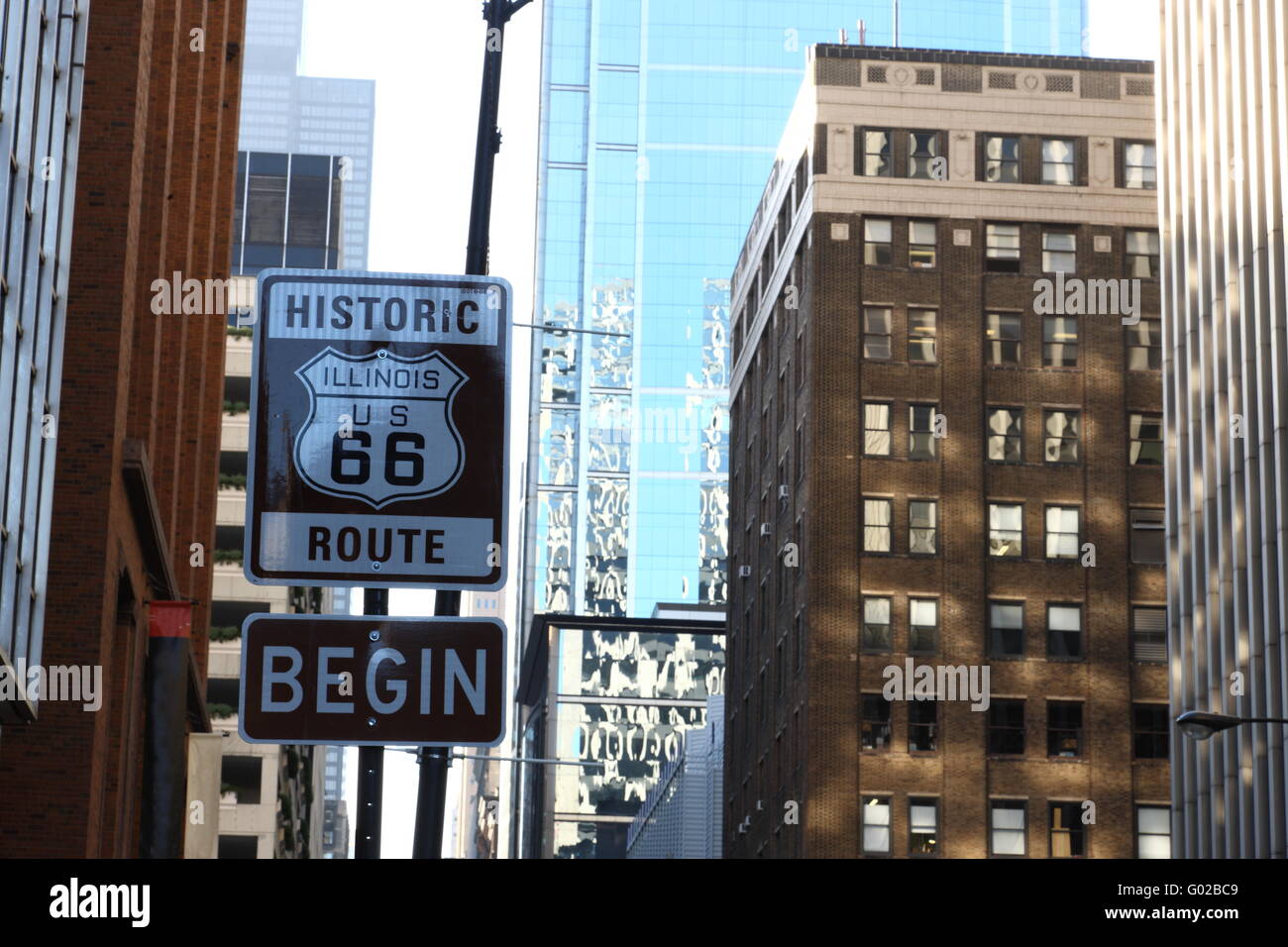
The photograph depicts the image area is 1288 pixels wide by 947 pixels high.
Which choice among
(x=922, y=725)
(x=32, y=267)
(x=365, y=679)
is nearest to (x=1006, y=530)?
(x=922, y=725)

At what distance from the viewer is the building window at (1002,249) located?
78750mm

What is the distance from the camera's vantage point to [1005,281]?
257ft

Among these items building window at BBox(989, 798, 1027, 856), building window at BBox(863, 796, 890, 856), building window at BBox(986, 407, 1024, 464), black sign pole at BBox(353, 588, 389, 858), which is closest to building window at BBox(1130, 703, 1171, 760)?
building window at BBox(989, 798, 1027, 856)

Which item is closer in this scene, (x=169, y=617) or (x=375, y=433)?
(x=375, y=433)

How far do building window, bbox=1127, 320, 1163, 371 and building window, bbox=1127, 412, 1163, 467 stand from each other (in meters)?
2.04

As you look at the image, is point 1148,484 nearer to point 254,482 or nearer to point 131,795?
point 131,795

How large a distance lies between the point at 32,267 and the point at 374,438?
15675 mm

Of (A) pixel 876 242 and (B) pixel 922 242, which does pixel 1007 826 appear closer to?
(B) pixel 922 242

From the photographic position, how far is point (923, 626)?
245 feet

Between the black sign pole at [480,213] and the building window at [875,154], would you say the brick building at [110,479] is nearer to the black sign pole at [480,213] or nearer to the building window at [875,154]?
the black sign pole at [480,213]

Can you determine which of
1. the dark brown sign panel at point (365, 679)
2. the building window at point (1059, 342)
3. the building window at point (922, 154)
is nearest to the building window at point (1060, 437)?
the building window at point (1059, 342)

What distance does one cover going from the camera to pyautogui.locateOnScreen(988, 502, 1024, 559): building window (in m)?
Result: 76.1

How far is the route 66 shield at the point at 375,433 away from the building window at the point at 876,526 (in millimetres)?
67570

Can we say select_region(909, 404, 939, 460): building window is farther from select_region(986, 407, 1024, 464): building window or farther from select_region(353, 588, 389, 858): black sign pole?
select_region(353, 588, 389, 858): black sign pole
